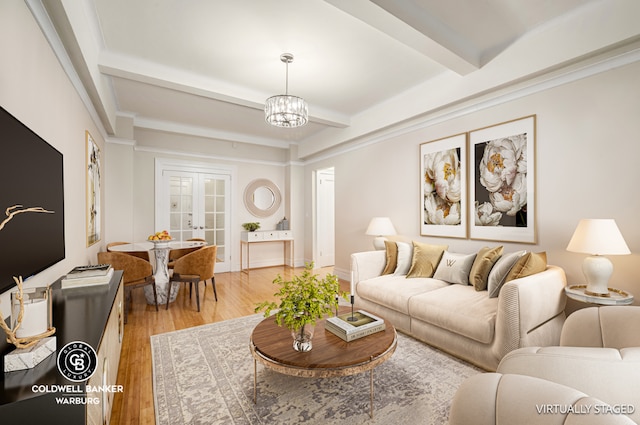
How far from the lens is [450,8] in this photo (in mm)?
2213

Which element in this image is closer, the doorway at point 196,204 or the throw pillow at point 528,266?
the throw pillow at point 528,266

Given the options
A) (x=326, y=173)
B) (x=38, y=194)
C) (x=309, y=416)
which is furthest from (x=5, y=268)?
(x=326, y=173)

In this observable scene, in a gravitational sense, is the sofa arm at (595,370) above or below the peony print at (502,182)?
below

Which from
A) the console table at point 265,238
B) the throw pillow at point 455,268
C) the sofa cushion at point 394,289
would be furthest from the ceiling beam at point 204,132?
the throw pillow at point 455,268

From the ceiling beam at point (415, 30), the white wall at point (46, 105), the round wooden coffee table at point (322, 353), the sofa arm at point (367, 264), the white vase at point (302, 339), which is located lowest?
the round wooden coffee table at point (322, 353)

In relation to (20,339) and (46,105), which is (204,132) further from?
(20,339)

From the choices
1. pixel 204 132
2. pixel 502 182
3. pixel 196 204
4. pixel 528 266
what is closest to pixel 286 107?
pixel 502 182

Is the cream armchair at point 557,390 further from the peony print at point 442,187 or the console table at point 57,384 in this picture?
the peony print at point 442,187

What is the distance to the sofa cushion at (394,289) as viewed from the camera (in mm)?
2766

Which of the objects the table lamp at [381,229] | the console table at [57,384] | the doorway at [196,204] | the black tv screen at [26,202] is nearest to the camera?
the console table at [57,384]

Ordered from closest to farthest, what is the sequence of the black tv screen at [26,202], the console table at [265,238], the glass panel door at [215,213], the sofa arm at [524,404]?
the sofa arm at [524,404], the black tv screen at [26,202], the glass panel door at [215,213], the console table at [265,238]

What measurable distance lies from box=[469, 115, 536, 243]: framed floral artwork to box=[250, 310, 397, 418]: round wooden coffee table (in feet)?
6.00

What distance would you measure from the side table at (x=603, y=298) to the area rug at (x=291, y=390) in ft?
3.04

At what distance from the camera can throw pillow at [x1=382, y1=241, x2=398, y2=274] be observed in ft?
11.4
